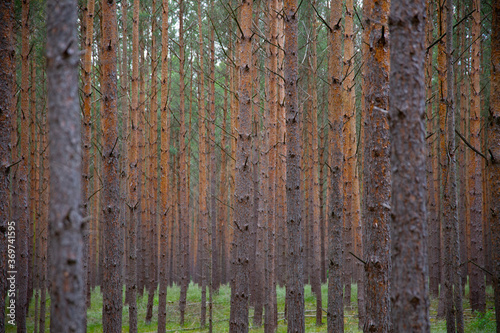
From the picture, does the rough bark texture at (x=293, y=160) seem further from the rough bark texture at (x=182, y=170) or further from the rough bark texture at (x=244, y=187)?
the rough bark texture at (x=182, y=170)

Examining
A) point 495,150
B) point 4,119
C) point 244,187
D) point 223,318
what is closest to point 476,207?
point 495,150

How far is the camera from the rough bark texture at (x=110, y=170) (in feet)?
18.3

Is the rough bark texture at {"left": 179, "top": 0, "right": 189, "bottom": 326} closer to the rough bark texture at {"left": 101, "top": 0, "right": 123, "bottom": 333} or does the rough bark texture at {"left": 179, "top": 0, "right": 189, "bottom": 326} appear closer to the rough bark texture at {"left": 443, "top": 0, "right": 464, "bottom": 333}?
the rough bark texture at {"left": 101, "top": 0, "right": 123, "bottom": 333}

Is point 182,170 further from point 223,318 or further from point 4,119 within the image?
point 4,119

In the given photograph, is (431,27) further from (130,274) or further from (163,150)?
(130,274)

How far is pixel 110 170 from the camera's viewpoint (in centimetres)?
560

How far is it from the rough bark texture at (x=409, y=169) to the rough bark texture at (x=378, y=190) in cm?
106

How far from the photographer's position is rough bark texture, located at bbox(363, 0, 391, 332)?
3.97m

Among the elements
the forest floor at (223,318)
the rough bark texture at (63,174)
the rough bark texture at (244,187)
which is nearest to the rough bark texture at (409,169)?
the rough bark texture at (63,174)

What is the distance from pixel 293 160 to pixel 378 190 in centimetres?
208

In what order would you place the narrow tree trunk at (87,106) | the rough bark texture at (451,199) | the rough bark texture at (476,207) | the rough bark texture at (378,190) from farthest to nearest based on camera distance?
the rough bark texture at (476,207), the narrow tree trunk at (87,106), the rough bark texture at (451,199), the rough bark texture at (378,190)

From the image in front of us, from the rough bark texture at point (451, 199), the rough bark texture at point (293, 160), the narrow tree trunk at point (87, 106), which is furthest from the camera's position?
the narrow tree trunk at point (87, 106)

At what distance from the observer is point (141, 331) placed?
36.7 ft

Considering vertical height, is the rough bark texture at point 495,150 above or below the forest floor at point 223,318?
above
